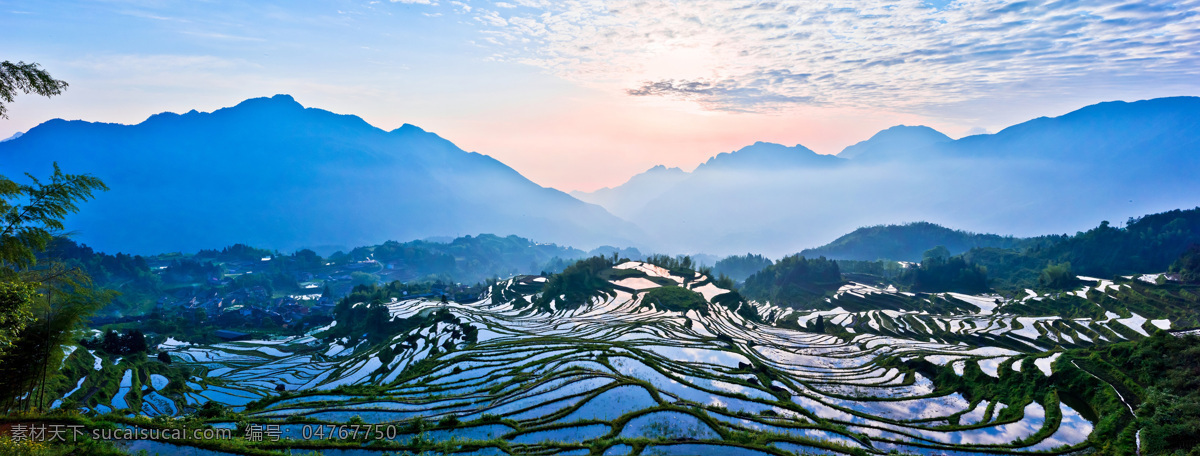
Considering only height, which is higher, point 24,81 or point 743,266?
point 24,81

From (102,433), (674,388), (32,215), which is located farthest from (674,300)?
(32,215)

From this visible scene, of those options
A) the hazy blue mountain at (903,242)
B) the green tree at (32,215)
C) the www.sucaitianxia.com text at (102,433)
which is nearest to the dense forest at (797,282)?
the hazy blue mountain at (903,242)

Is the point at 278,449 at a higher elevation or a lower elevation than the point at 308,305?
higher

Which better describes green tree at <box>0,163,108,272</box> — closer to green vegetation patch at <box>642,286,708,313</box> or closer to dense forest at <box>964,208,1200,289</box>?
green vegetation patch at <box>642,286,708,313</box>

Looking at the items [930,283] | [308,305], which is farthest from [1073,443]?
[308,305]

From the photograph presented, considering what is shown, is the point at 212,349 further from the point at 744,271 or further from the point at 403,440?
the point at 744,271

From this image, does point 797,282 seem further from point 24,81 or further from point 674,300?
point 24,81
